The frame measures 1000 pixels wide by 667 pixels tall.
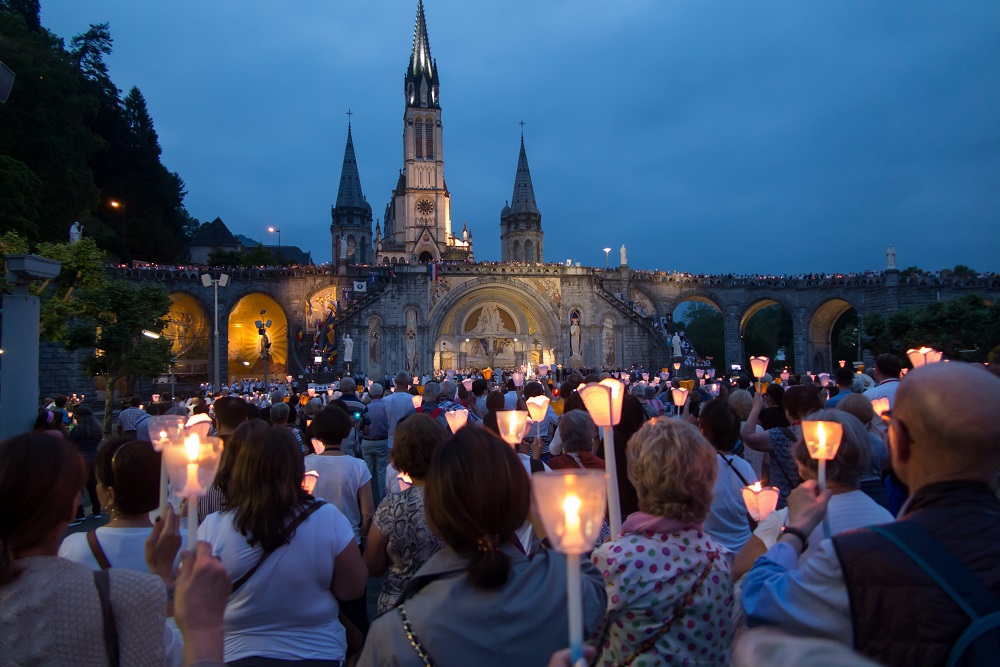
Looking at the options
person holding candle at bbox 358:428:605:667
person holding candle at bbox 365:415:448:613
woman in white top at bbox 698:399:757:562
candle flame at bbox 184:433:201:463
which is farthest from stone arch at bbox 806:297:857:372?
candle flame at bbox 184:433:201:463

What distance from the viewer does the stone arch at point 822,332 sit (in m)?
45.0

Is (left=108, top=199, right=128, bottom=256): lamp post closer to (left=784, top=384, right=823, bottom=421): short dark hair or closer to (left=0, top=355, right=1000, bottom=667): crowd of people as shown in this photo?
(left=0, top=355, right=1000, bottom=667): crowd of people

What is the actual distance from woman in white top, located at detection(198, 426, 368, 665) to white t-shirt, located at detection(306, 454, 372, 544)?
75.7 inches

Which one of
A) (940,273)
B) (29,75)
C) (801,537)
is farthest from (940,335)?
(29,75)

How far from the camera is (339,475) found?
5051 mm

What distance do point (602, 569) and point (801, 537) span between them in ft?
2.28

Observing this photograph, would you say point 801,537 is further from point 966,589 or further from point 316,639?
point 316,639

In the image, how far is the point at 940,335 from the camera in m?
33.2

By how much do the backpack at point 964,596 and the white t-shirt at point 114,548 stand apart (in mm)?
2930

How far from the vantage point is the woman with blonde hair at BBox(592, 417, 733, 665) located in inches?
93.0

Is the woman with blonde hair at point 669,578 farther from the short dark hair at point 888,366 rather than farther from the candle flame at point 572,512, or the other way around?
the short dark hair at point 888,366

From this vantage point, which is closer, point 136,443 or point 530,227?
point 136,443

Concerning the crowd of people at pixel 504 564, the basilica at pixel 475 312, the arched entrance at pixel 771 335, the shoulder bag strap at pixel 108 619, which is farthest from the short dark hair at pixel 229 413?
the arched entrance at pixel 771 335

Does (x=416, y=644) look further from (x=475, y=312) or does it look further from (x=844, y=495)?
(x=475, y=312)
